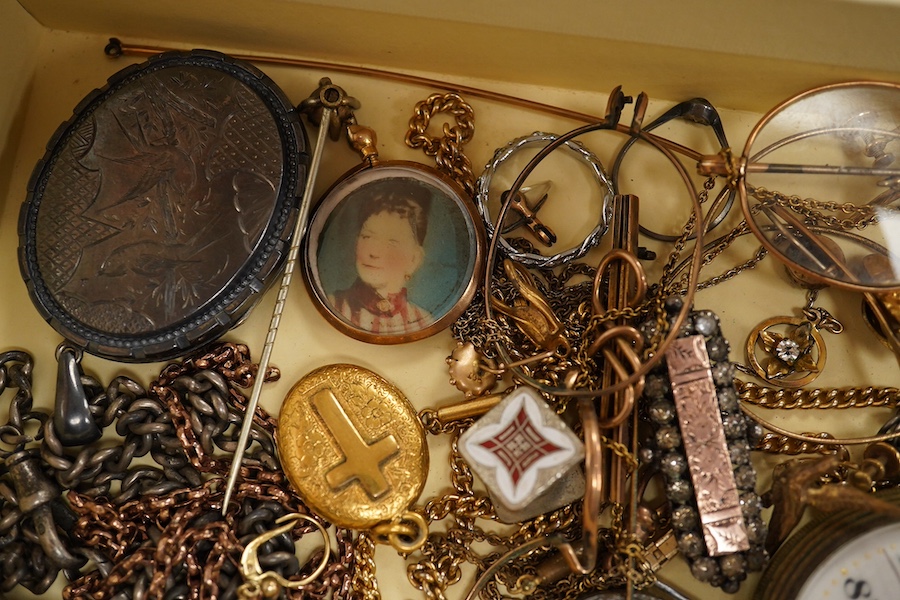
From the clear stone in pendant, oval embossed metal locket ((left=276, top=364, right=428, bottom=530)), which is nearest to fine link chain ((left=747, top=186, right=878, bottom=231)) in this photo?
the clear stone in pendant

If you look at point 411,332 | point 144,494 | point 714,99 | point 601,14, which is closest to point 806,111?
point 714,99

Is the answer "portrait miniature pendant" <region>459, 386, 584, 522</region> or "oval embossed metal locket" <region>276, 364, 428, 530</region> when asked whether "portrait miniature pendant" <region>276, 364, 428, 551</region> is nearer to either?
"oval embossed metal locket" <region>276, 364, 428, 530</region>

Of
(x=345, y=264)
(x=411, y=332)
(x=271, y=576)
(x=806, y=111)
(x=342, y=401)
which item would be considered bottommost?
(x=271, y=576)

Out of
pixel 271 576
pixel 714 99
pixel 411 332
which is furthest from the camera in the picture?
pixel 714 99

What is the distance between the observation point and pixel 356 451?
1.39 meters

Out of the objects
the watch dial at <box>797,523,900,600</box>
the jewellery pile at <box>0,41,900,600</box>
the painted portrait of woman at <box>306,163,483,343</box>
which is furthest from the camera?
the painted portrait of woman at <box>306,163,483,343</box>

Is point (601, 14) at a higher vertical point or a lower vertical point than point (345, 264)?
higher

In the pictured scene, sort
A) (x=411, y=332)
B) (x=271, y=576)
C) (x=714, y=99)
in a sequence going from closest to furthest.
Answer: (x=271, y=576)
(x=411, y=332)
(x=714, y=99)

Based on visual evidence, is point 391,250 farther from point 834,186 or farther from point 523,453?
point 834,186

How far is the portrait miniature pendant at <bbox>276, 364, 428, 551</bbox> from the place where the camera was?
136 centimetres

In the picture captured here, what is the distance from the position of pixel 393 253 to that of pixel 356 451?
39 cm

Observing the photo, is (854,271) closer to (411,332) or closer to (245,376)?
(411,332)

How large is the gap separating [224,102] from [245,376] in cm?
55

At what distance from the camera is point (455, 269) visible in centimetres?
145
